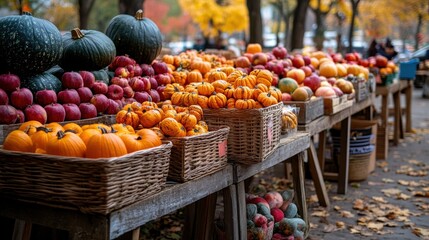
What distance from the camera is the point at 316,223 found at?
19.8ft

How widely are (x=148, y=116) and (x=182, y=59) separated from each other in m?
2.32

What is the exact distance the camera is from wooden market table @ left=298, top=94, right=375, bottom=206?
19.9ft

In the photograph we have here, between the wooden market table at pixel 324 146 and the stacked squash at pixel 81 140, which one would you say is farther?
the wooden market table at pixel 324 146

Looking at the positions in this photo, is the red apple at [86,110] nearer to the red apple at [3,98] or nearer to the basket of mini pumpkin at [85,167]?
the red apple at [3,98]

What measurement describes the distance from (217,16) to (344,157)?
75.9ft

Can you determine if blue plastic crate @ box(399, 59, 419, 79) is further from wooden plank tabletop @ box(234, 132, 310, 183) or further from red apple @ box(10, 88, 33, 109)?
red apple @ box(10, 88, 33, 109)

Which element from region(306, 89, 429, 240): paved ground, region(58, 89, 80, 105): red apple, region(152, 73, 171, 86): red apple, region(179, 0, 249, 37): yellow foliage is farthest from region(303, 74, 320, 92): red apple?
region(179, 0, 249, 37): yellow foliage

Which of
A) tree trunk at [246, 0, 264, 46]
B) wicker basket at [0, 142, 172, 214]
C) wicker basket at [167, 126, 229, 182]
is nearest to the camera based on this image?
wicker basket at [0, 142, 172, 214]

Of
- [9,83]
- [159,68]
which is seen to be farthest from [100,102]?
[159,68]

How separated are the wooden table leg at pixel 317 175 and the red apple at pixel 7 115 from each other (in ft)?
11.4

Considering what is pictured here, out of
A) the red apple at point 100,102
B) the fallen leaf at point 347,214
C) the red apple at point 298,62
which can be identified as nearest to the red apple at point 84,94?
the red apple at point 100,102

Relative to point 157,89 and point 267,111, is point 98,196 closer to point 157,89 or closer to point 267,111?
point 267,111

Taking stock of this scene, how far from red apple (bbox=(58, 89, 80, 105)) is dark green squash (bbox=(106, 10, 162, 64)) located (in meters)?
1.21

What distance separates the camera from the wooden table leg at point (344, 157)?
7.14 m
